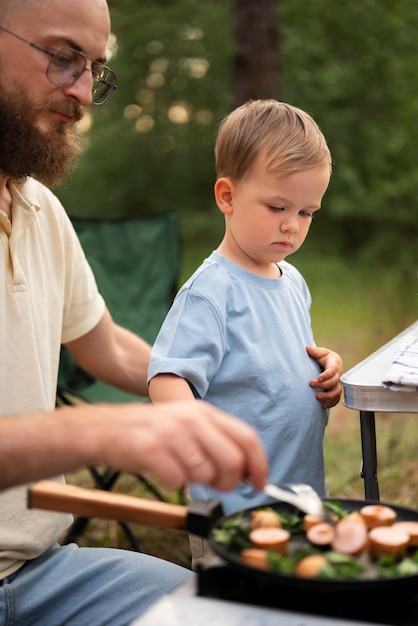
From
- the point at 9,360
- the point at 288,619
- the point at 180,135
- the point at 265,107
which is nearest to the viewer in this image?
the point at 288,619

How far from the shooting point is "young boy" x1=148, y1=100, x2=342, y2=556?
5.63 feet

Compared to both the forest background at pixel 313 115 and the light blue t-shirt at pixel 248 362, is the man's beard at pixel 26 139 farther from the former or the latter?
the forest background at pixel 313 115

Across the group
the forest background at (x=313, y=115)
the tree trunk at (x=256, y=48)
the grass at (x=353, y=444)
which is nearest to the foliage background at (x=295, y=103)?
the forest background at (x=313, y=115)

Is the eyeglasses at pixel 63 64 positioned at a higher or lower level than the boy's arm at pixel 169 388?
higher

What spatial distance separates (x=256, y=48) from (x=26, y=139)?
17.9ft

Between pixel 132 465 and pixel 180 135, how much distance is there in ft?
50.3

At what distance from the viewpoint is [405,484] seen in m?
3.87

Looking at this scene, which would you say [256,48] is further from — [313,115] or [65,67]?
[65,67]

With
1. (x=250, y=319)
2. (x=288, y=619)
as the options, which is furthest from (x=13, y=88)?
(x=288, y=619)

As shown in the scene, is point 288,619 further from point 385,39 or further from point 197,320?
point 385,39

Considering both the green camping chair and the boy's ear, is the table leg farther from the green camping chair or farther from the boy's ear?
the green camping chair

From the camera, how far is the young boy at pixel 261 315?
1.71 metres

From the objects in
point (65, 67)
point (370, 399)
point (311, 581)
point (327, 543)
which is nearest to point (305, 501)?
point (327, 543)

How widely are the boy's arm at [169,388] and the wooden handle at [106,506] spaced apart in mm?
535
